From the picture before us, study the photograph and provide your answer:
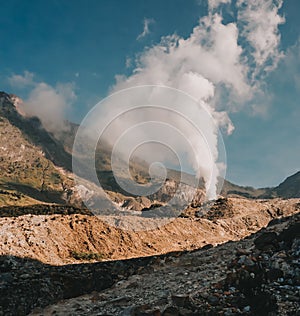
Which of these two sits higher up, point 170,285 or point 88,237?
point 88,237

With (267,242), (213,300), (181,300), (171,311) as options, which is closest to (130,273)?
(267,242)

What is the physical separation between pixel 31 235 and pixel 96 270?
11052 millimetres

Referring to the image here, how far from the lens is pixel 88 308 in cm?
2256

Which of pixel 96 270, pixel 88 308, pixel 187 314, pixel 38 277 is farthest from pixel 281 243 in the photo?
pixel 38 277

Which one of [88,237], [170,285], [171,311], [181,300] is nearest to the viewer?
[171,311]

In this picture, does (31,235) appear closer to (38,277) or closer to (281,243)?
(38,277)

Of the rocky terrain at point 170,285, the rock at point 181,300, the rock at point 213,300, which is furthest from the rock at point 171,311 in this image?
the rock at point 213,300

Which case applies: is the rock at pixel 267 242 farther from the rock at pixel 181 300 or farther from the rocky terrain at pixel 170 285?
the rock at pixel 181 300

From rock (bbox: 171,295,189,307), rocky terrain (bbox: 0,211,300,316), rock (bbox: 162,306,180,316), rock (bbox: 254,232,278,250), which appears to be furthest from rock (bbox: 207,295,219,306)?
rock (bbox: 254,232,278,250)

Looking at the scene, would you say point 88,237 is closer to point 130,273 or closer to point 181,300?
point 130,273

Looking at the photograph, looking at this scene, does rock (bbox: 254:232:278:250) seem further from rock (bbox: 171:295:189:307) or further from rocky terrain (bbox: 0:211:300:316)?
rock (bbox: 171:295:189:307)

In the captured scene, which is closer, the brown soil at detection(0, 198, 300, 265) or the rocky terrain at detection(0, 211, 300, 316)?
the rocky terrain at detection(0, 211, 300, 316)

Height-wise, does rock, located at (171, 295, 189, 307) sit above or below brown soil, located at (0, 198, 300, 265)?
below

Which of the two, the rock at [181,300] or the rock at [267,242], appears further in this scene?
the rock at [267,242]
